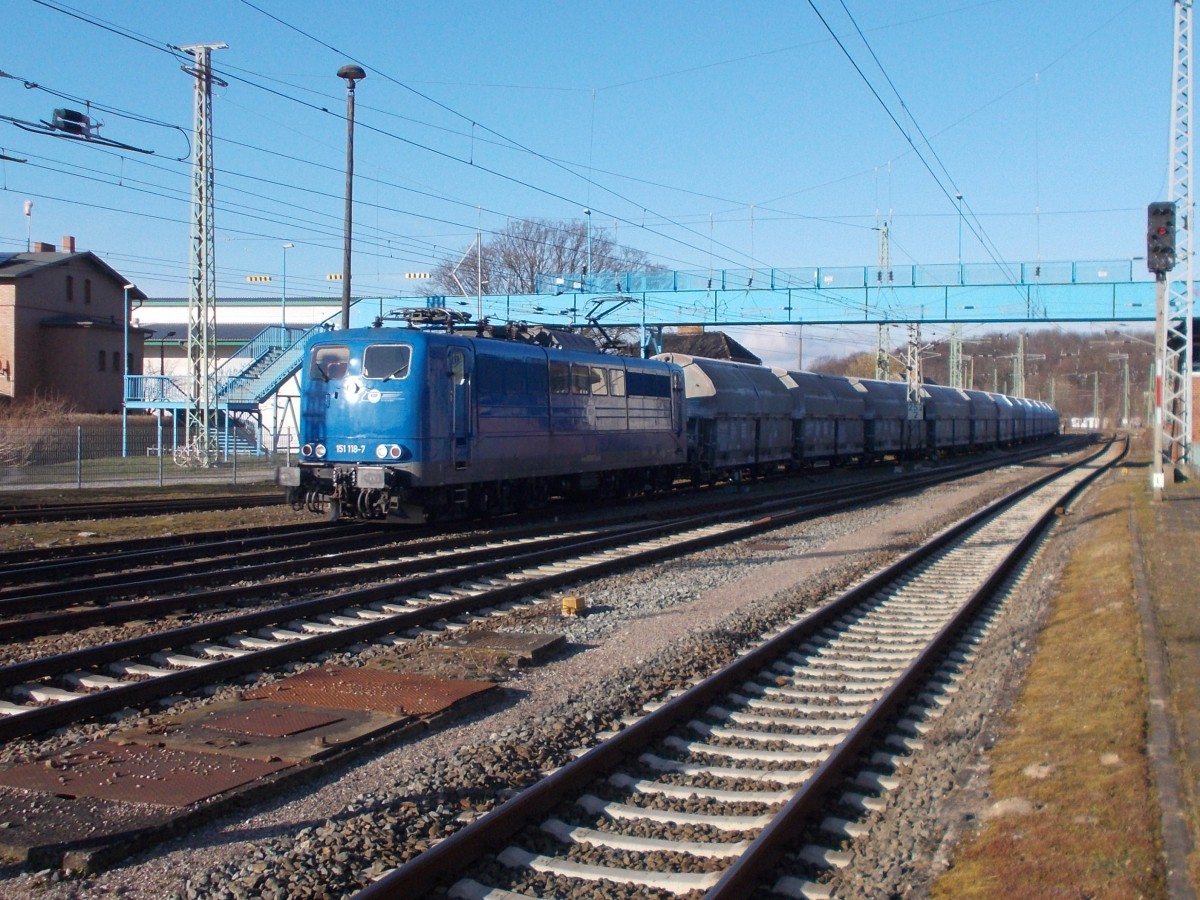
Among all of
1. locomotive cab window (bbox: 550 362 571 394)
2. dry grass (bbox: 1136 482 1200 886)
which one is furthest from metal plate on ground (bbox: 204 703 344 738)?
locomotive cab window (bbox: 550 362 571 394)

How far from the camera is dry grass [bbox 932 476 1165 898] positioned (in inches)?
188

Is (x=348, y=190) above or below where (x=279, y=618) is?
above

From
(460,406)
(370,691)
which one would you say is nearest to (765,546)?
(460,406)

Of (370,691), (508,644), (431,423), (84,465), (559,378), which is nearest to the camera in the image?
(370,691)

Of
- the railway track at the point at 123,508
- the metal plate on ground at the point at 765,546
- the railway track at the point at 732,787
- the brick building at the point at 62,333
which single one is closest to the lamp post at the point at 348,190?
the railway track at the point at 123,508

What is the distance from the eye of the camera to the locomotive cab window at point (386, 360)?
17.1m

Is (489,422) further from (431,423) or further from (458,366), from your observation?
(431,423)

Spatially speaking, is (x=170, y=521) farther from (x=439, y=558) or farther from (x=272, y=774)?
(x=272, y=774)

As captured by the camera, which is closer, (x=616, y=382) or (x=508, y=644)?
(x=508, y=644)

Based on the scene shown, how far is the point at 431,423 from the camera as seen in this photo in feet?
55.9

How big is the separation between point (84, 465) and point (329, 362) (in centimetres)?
1832

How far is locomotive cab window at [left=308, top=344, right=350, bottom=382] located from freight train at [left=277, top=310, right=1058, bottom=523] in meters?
0.02

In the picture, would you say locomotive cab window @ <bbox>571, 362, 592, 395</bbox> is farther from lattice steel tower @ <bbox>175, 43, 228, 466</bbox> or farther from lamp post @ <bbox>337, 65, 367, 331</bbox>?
lattice steel tower @ <bbox>175, 43, 228, 466</bbox>

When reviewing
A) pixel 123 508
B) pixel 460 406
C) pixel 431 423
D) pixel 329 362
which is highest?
pixel 329 362
